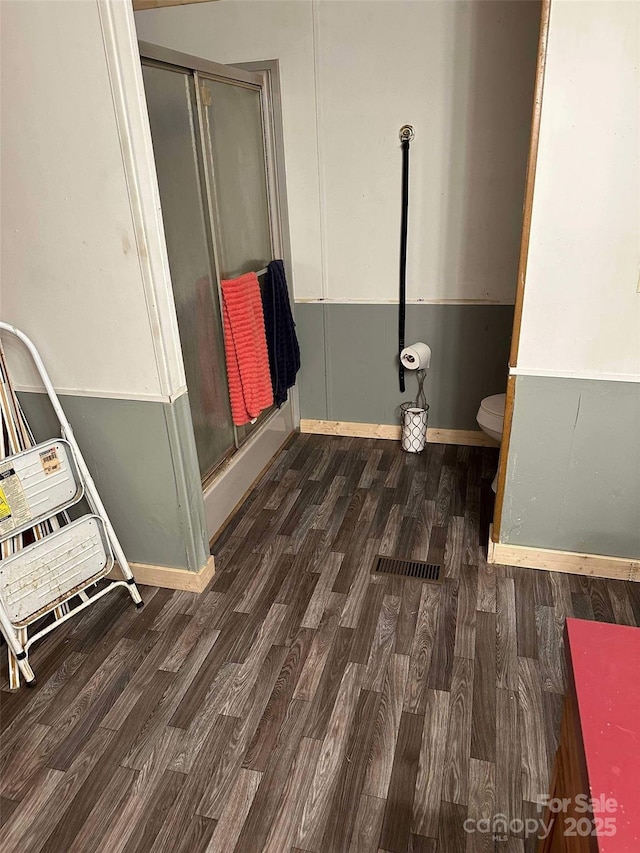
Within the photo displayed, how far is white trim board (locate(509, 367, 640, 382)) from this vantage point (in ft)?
6.81

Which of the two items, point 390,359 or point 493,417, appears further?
point 390,359

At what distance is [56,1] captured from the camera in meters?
1.70

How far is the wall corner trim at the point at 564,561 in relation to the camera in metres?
2.34

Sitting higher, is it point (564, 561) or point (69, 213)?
point (69, 213)

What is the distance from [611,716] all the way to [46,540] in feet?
5.87

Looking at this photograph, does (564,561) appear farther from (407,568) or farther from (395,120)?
(395,120)

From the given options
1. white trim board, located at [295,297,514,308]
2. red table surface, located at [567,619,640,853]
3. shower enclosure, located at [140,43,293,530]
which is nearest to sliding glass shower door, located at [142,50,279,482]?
shower enclosure, located at [140,43,293,530]

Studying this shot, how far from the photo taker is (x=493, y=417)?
283 centimetres

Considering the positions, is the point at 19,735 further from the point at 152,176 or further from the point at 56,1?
the point at 56,1

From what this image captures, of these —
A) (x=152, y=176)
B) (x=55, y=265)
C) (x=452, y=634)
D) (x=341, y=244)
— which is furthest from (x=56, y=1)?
(x=452, y=634)

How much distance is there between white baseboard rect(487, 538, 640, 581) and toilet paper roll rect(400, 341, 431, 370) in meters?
1.15

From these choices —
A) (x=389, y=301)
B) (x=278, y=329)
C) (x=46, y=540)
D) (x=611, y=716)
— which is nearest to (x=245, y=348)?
(x=278, y=329)

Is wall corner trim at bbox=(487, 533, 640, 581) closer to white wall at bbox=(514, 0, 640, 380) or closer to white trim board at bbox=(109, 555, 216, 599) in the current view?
white wall at bbox=(514, 0, 640, 380)

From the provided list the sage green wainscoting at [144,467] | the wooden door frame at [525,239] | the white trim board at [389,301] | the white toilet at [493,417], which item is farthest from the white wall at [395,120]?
the sage green wainscoting at [144,467]
